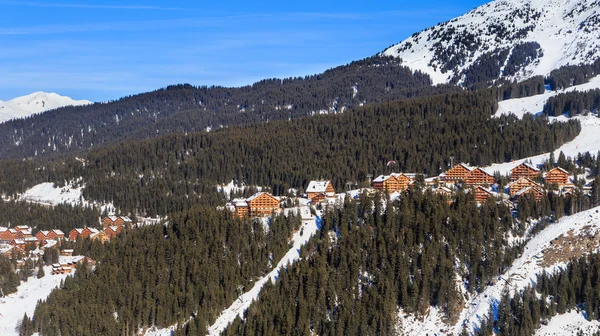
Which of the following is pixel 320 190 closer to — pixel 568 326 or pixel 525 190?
pixel 525 190

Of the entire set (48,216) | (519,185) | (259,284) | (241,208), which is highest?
(519,185)

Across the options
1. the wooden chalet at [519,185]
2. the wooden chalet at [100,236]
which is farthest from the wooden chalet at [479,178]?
the wooden chalet at [100,236]

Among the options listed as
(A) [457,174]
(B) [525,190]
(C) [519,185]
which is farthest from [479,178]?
(B) [525,190]

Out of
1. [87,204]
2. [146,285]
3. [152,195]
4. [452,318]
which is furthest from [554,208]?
[87,204]

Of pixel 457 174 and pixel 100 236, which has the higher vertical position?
pixel 457 174

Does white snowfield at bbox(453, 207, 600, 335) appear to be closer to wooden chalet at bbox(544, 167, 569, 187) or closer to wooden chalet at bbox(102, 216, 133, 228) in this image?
wooden chalet at bbox(544, 167, 569, 187)

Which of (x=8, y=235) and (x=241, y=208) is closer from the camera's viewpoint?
(x=241, y=208)

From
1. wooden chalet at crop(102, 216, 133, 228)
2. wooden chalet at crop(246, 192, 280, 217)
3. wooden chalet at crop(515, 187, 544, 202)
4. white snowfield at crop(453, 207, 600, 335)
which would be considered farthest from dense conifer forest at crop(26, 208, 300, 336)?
wooden chalet at crop(515, 187, 544, 202)
